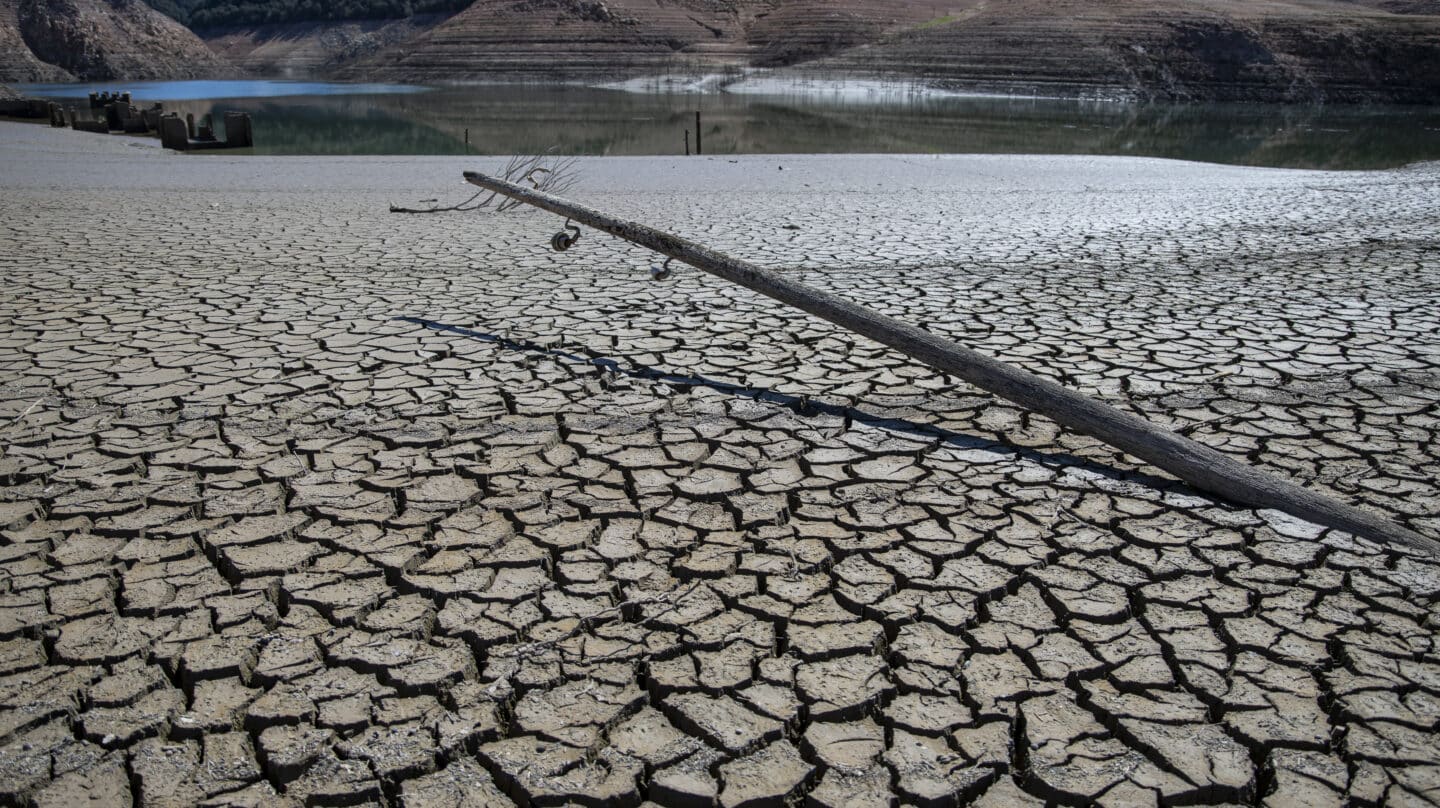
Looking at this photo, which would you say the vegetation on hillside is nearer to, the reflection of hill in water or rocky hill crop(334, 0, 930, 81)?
rocky hill crop(334, 0, 930, 81)

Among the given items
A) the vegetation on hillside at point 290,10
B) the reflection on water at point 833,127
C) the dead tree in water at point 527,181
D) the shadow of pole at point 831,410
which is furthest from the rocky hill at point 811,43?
the shadow of pole at point 831,410

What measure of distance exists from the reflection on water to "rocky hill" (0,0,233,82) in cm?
3307

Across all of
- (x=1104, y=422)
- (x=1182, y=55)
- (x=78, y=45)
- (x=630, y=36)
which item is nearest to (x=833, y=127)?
(x=1104, y=422)

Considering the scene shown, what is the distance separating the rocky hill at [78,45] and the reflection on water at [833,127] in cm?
3307

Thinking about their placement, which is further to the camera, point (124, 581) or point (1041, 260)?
point (1041, 260)

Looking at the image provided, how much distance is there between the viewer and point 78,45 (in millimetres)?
76000

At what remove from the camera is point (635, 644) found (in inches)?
99.5

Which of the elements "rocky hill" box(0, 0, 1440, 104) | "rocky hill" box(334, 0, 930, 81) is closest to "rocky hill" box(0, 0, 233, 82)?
"rocky hill" box(0, 0, 1440, 104)

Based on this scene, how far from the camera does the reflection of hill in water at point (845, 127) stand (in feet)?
75.9

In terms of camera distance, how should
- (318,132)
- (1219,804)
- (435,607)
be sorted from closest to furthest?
(1219,804)
(435,607)
(318,132)

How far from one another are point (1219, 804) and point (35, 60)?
305ft

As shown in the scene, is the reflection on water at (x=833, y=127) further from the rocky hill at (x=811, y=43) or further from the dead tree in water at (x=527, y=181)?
the dead tree in water at (x=527, y=181)

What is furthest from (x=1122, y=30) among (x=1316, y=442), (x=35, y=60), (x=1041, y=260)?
(x=35, y=60)

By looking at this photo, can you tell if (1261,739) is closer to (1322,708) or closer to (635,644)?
(1322,708)
